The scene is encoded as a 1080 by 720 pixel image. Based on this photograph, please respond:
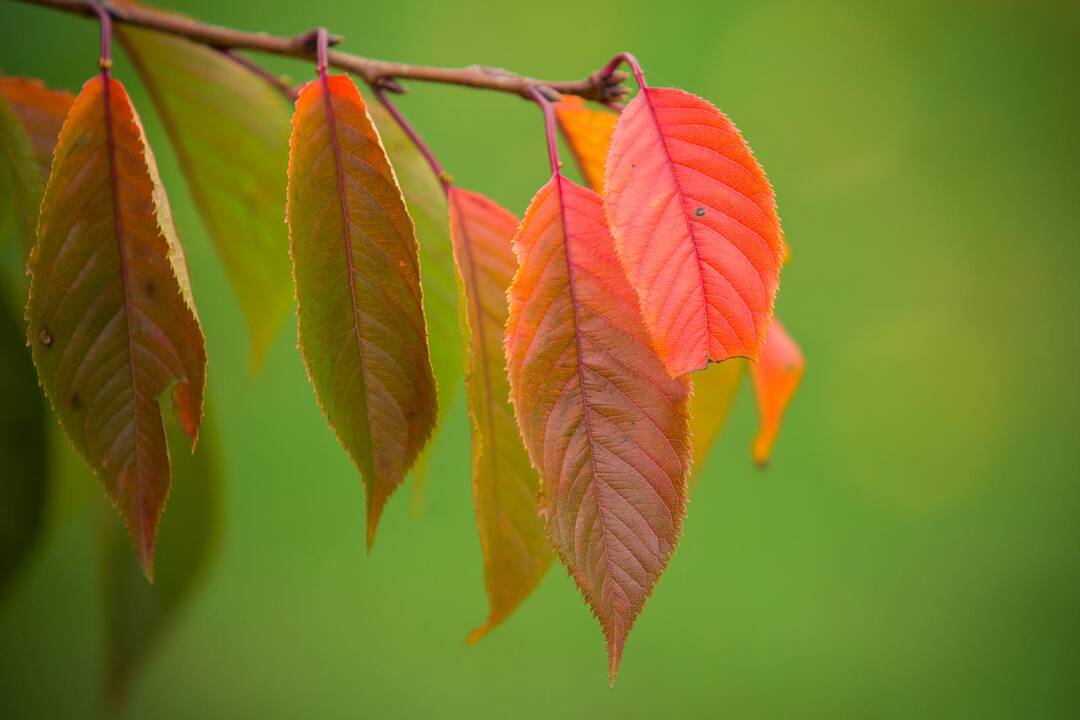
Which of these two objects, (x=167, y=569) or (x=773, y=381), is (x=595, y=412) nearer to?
(x=773, y=381)

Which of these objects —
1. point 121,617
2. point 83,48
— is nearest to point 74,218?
point 121,617

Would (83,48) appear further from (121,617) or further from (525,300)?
(525,300)

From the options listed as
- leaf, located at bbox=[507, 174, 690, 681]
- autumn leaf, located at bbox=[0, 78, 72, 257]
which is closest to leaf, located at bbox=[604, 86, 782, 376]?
leaf, located at bbox=[507, 174, 690, 681]

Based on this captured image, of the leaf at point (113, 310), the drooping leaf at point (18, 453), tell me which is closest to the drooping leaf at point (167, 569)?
the drooping leaf at point (18, 453)

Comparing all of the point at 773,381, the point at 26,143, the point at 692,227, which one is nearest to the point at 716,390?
the point at 773,381

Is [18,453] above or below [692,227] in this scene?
below

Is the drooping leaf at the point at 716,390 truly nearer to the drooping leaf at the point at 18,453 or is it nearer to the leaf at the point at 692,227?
the leaf at the point at 692,227

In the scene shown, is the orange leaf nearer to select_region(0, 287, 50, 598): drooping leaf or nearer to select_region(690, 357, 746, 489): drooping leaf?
select_region(0, 287, 50, 598): drooping leaf
